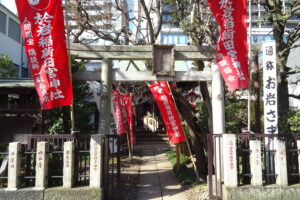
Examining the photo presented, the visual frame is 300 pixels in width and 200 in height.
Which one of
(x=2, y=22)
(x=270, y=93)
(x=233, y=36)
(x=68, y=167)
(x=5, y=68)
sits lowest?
(x=68, y=167)

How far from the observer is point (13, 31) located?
19875 mm

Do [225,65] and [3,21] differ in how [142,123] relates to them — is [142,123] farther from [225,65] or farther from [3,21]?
[225,65]

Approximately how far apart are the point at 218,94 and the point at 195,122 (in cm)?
293

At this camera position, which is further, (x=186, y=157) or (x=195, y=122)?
(x=186, y=157)

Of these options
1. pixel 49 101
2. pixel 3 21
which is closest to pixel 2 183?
pixel 49 101

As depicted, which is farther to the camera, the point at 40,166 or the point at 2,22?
the point at 2,22

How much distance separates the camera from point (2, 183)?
706cm

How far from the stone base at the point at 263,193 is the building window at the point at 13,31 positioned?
61.4 feet

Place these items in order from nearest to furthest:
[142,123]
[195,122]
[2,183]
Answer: [2,183]
[195,122]
[142,123]

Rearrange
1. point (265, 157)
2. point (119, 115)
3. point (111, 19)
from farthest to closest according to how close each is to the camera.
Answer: point (119, 115) → point (111, 19) → point (265, 157)

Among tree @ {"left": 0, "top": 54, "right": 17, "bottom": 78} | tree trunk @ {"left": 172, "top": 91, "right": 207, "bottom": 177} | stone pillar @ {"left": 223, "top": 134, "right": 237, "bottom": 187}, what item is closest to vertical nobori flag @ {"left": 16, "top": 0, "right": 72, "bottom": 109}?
stone pillar @ {"left": 223, "top": 134, "right": 237, "bottom": 187}

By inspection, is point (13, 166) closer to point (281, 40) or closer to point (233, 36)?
point (233, 36)

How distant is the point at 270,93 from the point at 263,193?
2.51 metres

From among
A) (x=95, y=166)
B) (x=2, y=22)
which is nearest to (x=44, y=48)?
(x=95, y=166)
